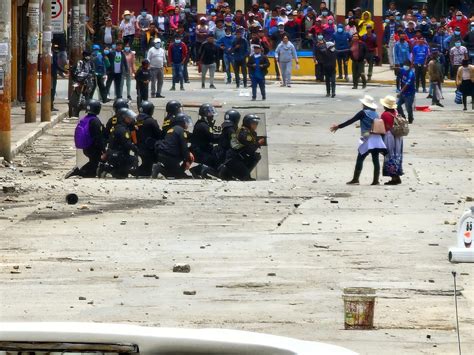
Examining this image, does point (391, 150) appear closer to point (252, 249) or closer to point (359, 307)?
point (252, 249)

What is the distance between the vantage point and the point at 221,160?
26.1m

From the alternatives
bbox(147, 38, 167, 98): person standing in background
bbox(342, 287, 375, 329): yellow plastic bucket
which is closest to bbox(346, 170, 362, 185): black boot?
bbox(342, 287, 375, 329): yellow plastic bucket

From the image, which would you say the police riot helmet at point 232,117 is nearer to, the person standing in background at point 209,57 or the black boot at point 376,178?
the black boot at point 376,178

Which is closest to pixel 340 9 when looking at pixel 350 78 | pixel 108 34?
pixel 350 78

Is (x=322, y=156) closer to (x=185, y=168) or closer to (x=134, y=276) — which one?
(x=185, y=168)

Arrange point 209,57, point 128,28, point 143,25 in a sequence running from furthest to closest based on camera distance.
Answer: point 143,25 → point 128,28 → point 209,57

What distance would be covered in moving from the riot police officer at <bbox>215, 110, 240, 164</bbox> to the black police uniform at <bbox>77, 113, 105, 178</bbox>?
1963 mm

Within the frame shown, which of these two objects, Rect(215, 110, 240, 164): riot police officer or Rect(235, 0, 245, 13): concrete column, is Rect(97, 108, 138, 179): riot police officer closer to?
Rect(215, 110, 240, 164): riot police officer

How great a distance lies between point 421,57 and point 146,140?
873 inches

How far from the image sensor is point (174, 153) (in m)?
25.6

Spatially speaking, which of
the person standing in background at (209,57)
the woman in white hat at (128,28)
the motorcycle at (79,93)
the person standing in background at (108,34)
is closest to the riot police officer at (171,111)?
the motorcycle at (79,93)

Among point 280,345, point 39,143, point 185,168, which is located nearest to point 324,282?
point 280,345

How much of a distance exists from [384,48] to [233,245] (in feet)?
137

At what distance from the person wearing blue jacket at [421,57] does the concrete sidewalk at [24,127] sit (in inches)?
443
